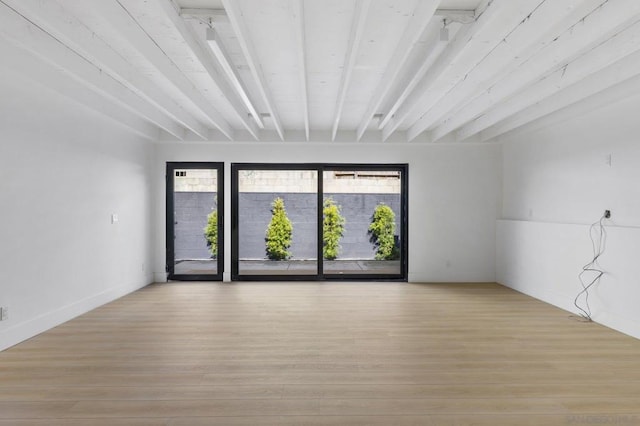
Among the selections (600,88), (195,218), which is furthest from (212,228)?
(600,88)

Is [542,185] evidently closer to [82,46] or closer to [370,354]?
[370,354]

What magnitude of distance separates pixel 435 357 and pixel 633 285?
2230mm

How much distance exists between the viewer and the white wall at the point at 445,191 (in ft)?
21.6

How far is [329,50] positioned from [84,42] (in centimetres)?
180

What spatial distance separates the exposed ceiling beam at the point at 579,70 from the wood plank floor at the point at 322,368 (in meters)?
2.32

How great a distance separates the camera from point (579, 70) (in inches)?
127

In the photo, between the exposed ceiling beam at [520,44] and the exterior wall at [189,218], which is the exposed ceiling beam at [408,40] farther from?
the exterior wall at [189,218]

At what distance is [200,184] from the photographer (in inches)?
261

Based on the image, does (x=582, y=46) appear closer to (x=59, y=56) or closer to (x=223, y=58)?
(x=223, y=58)

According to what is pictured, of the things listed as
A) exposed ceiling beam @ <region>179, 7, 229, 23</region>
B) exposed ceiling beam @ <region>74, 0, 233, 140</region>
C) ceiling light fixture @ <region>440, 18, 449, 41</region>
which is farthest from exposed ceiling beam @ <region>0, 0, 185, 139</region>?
ceiling light fixture @ <region>440, 18, 449, 41</region>

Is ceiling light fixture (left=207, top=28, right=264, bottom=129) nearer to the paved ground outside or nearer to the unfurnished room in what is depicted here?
the unfurnished room

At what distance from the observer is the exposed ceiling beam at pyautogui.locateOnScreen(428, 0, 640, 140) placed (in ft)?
7.78

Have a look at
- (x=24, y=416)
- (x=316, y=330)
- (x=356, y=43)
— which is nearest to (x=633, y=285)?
(x=316, y=330)

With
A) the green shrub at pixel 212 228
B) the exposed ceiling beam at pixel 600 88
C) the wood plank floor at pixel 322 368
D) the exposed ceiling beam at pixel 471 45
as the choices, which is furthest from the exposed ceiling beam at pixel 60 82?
the exposed ceiling beam at pixel 600 88
